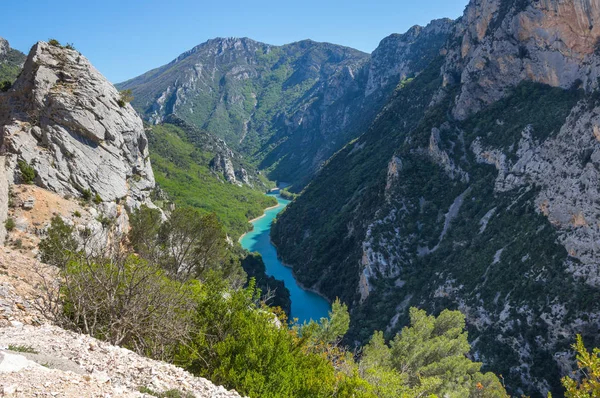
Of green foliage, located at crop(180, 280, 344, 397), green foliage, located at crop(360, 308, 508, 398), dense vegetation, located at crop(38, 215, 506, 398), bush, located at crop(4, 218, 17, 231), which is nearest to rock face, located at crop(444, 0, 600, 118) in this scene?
green foliage, located at crop(360, 308, 508, 398)

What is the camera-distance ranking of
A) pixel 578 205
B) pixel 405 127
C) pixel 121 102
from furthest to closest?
1. pixel 405 127
2. pixel 578 205
3. pixel 121 102

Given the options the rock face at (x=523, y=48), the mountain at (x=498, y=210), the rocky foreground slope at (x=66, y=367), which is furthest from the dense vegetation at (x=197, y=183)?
the rocky foreground slope at (x=66, y=367)

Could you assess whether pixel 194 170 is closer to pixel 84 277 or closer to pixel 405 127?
pixel 405 127

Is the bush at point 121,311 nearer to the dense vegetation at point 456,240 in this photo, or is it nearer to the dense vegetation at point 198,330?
the dense vegetation at point 198,330

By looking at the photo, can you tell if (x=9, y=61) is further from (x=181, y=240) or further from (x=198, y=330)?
(x=198, y=330)

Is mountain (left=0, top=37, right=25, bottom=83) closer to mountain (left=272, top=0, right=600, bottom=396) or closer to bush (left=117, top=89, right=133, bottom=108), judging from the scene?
bush (left=117, top=89, right=133, bottom=108)

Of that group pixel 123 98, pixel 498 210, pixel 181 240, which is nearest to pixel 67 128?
pixel 123 98

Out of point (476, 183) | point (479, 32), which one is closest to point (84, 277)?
point (476, 183)

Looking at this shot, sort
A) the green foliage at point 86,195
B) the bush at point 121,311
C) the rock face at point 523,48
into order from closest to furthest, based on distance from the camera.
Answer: the bush at point 121,311 < the green foliage at point 86,195 < the rock face at point 523,48
